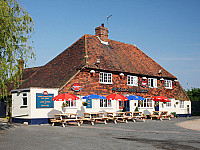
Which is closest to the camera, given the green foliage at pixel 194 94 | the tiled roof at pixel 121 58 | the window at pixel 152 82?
the tiled roof at pixel 121 58

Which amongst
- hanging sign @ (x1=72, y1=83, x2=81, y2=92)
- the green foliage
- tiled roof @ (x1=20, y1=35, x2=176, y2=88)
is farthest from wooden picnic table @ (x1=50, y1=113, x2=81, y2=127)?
the green foliage

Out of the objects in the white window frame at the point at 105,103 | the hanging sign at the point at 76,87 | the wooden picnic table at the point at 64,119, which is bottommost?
the wooden picnic table at the point at 64,119

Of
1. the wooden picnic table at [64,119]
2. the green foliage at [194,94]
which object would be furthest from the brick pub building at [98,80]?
the green foliage at [194,94]

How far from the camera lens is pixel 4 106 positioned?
33.3 meters

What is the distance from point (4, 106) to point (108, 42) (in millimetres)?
14169

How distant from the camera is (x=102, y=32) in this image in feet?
111

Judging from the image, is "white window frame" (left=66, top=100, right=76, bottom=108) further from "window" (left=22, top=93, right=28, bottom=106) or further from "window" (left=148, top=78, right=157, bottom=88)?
"window" (left=148, top=78, right=157, bottom=88)

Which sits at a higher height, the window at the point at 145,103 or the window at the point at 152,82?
the window at the point at 152,82

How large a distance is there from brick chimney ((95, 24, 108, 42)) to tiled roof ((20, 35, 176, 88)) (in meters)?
0.59

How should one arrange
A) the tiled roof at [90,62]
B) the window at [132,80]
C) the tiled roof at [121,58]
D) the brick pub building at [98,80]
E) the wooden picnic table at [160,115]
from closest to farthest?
the brick pub building at [98,80]
the tiled roof at [90,62]
the tiled roof at [121,58]
the wooden picnic table at [160,115]
the window at [132,80]

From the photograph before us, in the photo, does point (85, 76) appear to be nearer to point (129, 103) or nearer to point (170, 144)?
point (129, 103)

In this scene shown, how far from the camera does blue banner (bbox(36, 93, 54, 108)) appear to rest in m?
23.7

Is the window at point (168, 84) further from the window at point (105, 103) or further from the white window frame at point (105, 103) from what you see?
the window at point (105, 103)

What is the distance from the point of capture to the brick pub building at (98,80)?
24.5 m
